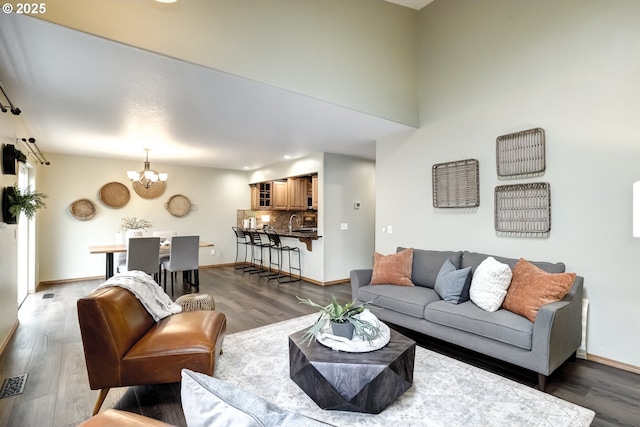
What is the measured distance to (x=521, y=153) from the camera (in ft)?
10.9

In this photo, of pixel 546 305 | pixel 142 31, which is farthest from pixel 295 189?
pixel 546 305

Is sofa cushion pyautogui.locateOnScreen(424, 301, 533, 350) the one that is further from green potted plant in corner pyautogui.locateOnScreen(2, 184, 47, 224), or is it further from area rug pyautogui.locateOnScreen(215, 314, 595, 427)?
green potted plant in corner pyautogui.locateOnScreen(2, 184, 47, 224)

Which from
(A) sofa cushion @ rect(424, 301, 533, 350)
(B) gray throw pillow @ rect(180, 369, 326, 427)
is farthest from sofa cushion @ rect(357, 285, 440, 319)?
(B) gray throw pillow @ rect(180, 369, 326, 427)

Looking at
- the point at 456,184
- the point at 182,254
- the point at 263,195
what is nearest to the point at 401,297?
the point at 456,184

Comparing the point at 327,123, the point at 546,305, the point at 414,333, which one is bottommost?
the point at 414,333

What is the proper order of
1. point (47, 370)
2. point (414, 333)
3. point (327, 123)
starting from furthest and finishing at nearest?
point (327, 123) → point (414, 333) → point (47, 370)

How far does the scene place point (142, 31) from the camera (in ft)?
7.76

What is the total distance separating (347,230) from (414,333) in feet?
9.64

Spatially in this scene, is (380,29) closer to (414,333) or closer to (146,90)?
(146,90)

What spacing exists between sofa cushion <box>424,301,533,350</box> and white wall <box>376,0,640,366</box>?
1032 millimetres

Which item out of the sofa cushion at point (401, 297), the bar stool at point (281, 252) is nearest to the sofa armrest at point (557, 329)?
the sofa cushion at point (401, 297)

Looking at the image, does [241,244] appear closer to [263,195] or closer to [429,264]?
[263,195]

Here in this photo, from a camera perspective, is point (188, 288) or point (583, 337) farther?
point (188, 288)

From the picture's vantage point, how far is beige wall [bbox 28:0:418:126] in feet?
7.64
